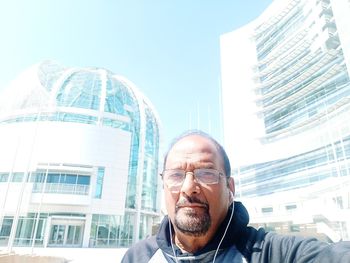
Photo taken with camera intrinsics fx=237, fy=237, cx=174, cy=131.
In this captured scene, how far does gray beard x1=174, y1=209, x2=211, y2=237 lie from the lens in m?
1.53

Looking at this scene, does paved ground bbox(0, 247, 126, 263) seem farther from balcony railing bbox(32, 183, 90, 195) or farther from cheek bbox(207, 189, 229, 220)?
cheek bbox(207, 189, 229, 220)

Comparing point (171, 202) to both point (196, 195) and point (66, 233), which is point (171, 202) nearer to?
point (196, 195)

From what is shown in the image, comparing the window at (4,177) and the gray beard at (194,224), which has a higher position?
the window at (4,177)

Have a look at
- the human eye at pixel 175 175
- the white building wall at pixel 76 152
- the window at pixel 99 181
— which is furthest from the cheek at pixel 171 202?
the window at pixel 99 181

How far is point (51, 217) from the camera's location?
23.4 metres

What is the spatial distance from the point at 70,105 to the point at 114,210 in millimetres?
13711

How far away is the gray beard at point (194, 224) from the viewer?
1.53 metres

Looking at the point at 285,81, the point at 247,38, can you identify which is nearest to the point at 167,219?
the point at 285,81

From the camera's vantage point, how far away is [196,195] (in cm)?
160

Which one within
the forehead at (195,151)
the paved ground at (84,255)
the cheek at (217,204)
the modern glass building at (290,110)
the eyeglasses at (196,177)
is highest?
the modern glass building at (290,110)

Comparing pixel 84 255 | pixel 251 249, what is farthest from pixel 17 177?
pixel 251 249

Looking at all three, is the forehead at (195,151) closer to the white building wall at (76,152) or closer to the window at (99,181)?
the white building wall at (76,152)

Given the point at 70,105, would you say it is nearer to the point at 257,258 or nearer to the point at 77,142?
the point at 77,142

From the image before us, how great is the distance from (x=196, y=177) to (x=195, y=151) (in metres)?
0.20
